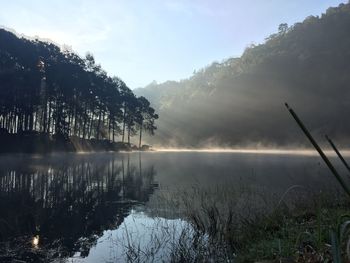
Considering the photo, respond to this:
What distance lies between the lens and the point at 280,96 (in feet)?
567

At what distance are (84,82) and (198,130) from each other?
109024 mm

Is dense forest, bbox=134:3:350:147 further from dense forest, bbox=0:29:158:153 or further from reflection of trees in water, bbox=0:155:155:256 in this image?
reflection of trees in water, bbox=0:155:155:256

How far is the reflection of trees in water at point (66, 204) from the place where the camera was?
1219 centimetres

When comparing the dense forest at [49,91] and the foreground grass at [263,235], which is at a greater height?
the dense forest at [49,91]

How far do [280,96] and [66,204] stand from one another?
16458cm

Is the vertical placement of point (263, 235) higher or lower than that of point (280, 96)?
lower

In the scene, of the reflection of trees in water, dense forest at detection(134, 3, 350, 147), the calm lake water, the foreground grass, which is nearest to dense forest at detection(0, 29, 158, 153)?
the reflection of trees in water

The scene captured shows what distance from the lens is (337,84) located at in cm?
16012

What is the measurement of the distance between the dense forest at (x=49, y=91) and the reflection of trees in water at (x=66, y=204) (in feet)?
107

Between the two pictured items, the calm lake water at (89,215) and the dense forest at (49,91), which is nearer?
the calm lake water at (89,215)

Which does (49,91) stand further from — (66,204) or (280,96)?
(280,96)

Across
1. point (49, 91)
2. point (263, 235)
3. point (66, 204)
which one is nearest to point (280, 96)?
point (49, 91)

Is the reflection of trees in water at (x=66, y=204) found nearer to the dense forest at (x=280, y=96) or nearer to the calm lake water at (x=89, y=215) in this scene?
the calm lake water at (x=89, y=215)

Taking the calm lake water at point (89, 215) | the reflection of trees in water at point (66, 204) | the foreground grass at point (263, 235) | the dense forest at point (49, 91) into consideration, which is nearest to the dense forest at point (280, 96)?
the dense forest at point (49, 91)
